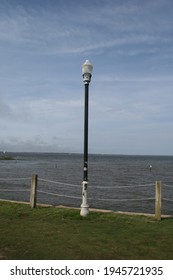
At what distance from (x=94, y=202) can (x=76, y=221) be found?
13345 millimetres

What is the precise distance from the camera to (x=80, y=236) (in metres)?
7.97

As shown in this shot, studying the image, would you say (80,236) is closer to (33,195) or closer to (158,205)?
(158,205)

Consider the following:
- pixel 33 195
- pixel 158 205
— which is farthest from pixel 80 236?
pixel 33 195

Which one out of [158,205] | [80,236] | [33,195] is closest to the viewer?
[80,236]

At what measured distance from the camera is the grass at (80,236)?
6.55 m

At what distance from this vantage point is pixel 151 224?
9.66 metres

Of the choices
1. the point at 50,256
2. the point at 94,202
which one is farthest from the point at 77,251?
the point at 94,202

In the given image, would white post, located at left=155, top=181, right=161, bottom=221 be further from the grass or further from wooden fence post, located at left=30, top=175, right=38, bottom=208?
wooden fence post, located at left=30, top=175, right=38, bottom=208

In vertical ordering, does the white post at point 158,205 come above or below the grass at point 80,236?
above

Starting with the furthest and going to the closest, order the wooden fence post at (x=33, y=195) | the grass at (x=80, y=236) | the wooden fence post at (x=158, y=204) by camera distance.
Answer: the wooden fence post at (x=33, y=195), the wooden fence post at (x=158, y=204), the grass at (x=80, y=236)

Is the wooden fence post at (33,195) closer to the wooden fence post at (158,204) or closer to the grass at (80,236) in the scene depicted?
the grass at (80,236)

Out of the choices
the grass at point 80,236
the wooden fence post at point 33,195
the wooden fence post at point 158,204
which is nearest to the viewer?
the grass at point 80,236

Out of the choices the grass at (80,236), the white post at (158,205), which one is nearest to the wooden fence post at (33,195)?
the grass at (80,236)
